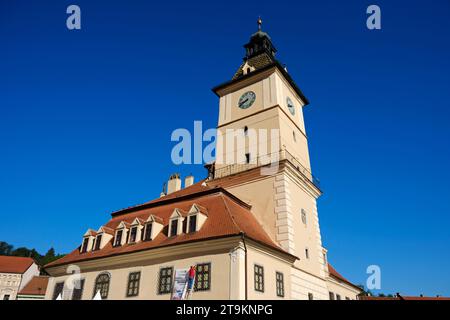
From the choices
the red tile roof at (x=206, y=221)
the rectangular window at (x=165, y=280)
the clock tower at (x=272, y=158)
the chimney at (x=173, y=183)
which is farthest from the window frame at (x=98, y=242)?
the chimney at (x=173, y=183)

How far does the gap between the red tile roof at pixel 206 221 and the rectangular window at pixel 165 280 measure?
57.9 inches

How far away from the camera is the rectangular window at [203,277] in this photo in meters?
17.8

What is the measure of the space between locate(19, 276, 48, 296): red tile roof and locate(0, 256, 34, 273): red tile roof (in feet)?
9.75

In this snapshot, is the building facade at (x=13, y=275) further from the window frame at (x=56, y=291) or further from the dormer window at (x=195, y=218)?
the dormer window at (x=195, y=218)

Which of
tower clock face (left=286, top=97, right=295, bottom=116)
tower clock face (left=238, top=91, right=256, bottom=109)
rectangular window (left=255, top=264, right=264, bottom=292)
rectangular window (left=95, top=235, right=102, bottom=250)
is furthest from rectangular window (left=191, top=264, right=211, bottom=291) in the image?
tower clock face (left=286, top=97, right=295, bottom=116)

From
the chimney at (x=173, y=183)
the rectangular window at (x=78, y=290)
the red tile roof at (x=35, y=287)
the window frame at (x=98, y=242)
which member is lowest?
the rectangular window at (x=78, y=290)

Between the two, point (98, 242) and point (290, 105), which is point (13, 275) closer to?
point (98, 242)

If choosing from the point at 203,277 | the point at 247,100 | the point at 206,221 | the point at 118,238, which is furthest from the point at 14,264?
the point at 203,277

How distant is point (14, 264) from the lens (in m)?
68.6

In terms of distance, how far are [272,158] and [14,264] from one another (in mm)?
66573

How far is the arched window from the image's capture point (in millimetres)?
21845

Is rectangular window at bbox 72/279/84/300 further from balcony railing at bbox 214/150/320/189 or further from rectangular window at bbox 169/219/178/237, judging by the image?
balcony railing at bbox 214/150/320/189
